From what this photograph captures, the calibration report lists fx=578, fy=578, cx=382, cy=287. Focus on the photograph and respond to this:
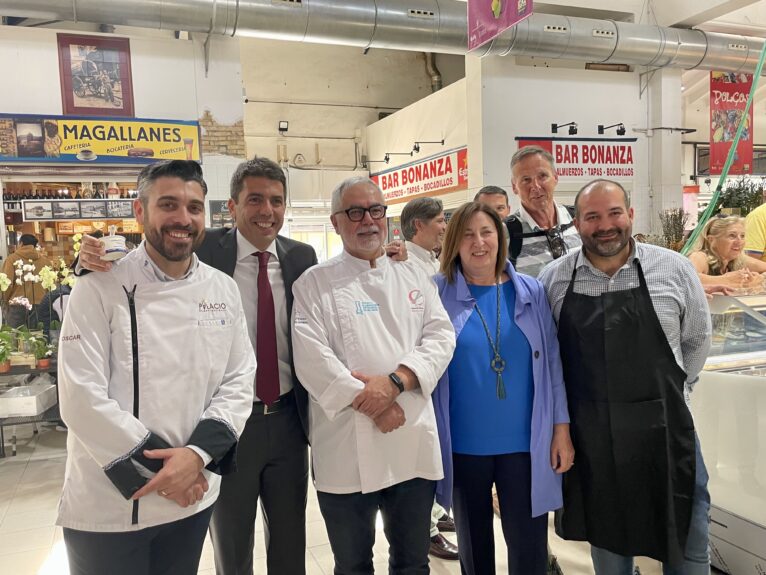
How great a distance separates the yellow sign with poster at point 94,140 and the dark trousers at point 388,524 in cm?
598

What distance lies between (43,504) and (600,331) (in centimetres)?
420

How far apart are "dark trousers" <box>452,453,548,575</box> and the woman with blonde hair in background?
81.9 inches

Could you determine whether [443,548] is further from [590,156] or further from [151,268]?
[590,156]

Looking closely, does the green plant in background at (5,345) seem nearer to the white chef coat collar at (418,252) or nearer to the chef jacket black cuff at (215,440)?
the white chef coat collar at (418,252)

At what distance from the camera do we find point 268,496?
6.93 ft

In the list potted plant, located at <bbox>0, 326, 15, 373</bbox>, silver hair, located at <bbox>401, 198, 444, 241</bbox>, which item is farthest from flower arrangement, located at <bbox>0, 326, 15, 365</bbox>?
silver hair, located at <bbox>401, 198, 444, 241</bbox>

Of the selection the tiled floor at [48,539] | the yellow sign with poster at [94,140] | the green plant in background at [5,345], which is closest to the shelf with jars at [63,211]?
the yellow sign with poster at [94,140]

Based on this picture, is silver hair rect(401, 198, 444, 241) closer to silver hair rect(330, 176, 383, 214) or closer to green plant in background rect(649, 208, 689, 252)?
silver hair rect(330, 176, 383, 214)

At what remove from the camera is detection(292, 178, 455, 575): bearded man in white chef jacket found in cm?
193

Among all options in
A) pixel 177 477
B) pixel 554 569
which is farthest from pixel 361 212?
pixel 554 569

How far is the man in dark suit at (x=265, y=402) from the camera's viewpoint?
2.06 metres

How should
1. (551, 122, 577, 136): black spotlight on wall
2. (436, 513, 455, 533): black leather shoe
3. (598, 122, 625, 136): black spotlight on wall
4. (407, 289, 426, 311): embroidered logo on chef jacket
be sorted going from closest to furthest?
(407, 289, 426, 311): embroidered logo on chef jacket, (436, 513, 455, 533): black leather shoe, (551, 122, 577, 136): black spotlight on wall, (598, 122, 625, 136): black spotlight on wall

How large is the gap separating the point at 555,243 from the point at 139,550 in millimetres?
2179

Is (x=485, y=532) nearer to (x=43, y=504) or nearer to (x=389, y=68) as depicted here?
(x=43, y=504)
